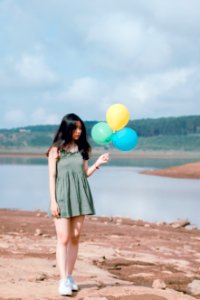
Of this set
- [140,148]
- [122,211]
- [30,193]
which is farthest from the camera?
[140,148]

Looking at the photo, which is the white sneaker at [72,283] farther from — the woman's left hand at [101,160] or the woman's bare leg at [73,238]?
the woman's left hand at [101,160]

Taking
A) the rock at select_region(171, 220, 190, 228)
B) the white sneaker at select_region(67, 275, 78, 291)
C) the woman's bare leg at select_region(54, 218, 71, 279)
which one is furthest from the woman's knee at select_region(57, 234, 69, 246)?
the rock at select_region(171, 220, 190, 228)

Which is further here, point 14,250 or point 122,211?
point 122,211

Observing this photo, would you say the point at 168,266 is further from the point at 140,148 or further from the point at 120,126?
the point at 140,148

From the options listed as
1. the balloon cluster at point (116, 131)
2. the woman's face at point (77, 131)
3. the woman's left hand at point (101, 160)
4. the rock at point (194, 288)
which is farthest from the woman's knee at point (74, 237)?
the rock at point (194, 288)

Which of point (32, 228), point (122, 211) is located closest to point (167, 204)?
point (122, 211)

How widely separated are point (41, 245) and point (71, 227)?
483cm

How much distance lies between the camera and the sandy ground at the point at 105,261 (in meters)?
7.91

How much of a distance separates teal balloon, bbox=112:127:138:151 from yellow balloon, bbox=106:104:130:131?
0.08m

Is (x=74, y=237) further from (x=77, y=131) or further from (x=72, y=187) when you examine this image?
(x=77, y=131)

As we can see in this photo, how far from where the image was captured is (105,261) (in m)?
10.9

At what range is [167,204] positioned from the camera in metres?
26.8

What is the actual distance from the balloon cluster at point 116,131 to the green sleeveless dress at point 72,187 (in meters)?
0.57

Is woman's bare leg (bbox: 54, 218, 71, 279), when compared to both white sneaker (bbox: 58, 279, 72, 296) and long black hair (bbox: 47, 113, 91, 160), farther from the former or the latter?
long black hair (bbox: 47, 113, 91, 160)
